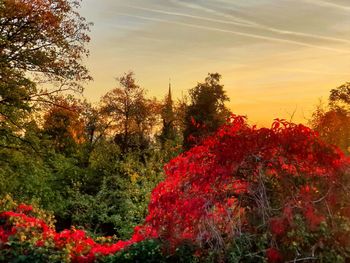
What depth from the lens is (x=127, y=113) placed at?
36.7 metres

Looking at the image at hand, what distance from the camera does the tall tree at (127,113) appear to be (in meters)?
36.0

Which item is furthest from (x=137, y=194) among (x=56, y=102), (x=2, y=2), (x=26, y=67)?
(x=2, y=2)

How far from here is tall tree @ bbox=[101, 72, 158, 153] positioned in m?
36.0

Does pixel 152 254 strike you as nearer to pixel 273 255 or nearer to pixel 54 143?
pixel 273 255

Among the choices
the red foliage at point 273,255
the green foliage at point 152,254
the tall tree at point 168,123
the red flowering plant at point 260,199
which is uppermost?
the red flowering plant at point 260,199

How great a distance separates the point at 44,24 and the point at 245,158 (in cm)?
1418

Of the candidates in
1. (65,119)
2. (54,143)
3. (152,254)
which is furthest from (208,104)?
(152,254)

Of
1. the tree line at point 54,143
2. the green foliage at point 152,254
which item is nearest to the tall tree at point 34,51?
the tree line at point 54,143

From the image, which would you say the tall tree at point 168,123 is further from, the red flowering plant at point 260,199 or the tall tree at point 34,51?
the red flowering plant at point 260,199

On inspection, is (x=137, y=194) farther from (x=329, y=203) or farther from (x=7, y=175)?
(x=329, y=203)

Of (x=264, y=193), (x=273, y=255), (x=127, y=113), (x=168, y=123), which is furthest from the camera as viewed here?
(x=168, y=123)

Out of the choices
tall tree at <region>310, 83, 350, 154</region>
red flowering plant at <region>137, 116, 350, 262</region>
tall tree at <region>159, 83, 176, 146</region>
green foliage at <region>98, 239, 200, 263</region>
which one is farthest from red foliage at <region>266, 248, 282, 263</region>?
tall tree at <region>159, 83, 176, 146</region>

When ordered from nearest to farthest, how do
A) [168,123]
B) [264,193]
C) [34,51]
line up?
[264,193] → [34,51] → [168,123]

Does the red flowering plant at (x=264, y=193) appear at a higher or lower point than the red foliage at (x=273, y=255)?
higher
